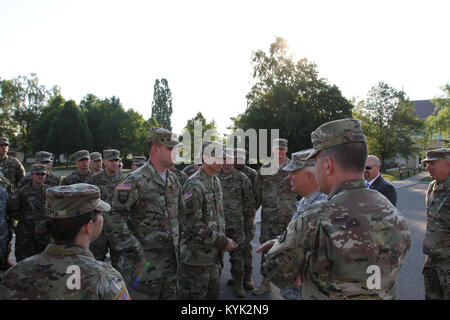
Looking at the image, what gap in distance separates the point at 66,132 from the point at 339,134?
160 feet

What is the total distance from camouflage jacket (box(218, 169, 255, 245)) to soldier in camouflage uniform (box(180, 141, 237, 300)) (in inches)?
52.8

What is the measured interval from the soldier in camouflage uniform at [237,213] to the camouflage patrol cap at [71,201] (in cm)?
327

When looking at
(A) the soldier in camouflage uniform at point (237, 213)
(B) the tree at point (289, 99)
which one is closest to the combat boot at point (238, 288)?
(A) the soldier in camouflage uniform at point (237, 213)

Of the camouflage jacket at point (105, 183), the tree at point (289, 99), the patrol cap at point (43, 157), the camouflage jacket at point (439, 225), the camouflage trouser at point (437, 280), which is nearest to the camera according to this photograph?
the camouflage trouser at point (437, 280)

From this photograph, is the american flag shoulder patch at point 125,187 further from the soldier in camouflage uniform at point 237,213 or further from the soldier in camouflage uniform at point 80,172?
the soldier in camouflage uniform at point 80,172

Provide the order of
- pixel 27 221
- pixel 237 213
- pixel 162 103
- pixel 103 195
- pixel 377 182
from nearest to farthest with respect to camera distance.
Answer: pixel 377 182 < pixel 27 221 < pixel 237 213 < pixel 103 195 < pixel 162 103

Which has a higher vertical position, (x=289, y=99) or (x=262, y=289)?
(x=289, y=99)

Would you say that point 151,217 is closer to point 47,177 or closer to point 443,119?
point 47,177

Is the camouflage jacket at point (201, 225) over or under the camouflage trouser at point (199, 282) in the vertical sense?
over

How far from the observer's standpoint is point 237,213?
528 centimetres

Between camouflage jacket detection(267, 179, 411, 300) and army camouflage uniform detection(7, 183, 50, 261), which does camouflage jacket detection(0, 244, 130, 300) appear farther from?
army camouflage uniform detection(7, 183, 50, 261)

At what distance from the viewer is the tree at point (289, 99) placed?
3244 centimetres

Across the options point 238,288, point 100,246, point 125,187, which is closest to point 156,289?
point 125,187

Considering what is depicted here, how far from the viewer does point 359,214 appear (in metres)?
1.61
